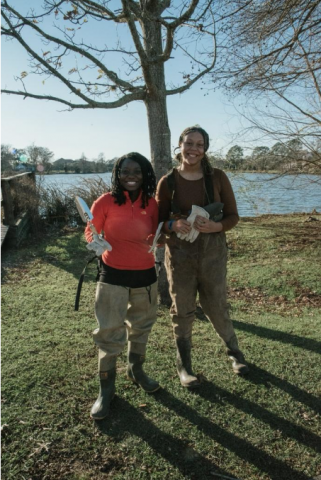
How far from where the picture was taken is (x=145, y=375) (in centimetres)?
302

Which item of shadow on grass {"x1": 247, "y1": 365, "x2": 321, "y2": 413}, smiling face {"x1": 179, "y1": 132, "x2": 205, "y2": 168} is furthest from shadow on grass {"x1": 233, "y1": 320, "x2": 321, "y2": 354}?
smiling face {"x1": 179, "y1": 132, "x2": 205, "y2": 168}

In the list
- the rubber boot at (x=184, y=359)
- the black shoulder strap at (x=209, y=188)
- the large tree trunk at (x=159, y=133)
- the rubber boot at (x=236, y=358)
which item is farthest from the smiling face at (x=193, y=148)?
the large tree trunk at (x=159, y=133)

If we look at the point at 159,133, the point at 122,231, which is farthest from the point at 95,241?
the point at 159,133

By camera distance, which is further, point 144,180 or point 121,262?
point 144,180

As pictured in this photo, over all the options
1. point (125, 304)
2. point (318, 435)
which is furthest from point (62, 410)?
point (318, 435)

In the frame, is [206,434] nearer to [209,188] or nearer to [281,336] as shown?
[209,188]

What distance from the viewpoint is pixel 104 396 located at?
107 inches

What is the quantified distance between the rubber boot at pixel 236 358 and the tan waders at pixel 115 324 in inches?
29.1

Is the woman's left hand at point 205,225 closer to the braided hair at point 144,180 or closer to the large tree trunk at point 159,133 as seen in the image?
the braided hair at point 144,180

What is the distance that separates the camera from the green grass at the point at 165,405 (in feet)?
7.45

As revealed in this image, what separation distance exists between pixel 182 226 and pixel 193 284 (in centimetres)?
54

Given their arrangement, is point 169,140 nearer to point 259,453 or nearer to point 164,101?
point 164,101

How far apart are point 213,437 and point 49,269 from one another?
17.6ft

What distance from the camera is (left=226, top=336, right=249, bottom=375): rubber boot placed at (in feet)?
10.5
